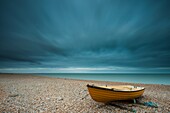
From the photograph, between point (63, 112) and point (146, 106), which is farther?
point (146, 106)

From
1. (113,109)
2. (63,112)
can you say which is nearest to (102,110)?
(113,109)

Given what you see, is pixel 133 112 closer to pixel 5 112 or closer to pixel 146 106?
pixel 146 106

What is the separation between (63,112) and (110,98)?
3158 millimetres

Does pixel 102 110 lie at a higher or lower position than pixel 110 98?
lower

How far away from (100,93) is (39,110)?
4.04 metres

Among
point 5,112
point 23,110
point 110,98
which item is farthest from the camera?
point 110,98

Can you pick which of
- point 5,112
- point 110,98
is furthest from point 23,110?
point 110,98

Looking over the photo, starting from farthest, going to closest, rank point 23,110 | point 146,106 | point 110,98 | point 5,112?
point 146,106
point 110,98
point 23,110
point 5,112

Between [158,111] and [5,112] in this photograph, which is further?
[158,111]

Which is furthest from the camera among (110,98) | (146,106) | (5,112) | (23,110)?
(146,106)

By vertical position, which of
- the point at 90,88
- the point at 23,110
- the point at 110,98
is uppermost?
the point at 90,88

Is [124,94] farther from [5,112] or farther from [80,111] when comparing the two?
[5,112]

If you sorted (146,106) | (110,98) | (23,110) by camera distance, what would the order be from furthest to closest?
1. (146,106)
2. (110,98)
3. (23,110)

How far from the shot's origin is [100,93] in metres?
6.70
